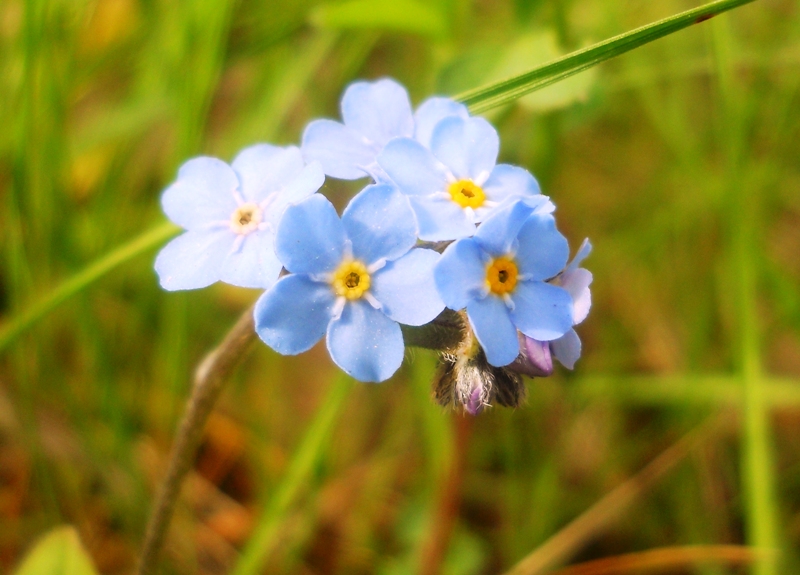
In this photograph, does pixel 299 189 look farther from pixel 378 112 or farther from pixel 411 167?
pixel 378 112

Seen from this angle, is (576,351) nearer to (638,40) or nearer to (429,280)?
(429,280)

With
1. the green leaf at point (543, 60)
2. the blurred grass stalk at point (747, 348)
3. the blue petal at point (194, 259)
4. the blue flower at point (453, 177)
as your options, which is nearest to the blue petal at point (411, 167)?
the blue flower at point (453, 177)

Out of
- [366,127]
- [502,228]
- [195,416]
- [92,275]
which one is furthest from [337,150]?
[92,275]

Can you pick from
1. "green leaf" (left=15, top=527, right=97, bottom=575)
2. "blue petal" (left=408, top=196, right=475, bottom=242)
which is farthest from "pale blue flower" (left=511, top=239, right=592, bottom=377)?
"green leaf" (left=15, top=527, right=97, bottom=575)

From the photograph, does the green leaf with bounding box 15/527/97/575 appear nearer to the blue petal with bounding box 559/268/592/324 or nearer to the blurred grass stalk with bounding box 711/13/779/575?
the blue petal with bounding box 559/268/592/324

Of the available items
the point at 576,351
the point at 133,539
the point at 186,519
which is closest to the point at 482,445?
the point at 186,519

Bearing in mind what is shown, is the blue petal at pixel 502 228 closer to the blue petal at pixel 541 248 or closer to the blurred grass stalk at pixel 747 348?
the blue petal at pixel 541 248
